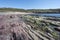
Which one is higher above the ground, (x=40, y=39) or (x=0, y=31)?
(x=0, y=31)

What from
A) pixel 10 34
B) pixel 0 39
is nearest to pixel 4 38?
pixel 0 39

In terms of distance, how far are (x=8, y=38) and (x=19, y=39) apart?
79 cm

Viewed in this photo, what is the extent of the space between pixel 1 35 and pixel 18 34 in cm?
126

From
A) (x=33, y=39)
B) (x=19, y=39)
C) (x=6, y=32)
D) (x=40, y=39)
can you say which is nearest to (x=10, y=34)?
Answer: (x=6, y=32)

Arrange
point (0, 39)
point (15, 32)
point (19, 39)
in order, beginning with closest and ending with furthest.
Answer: point (0, 39) → point (19, 39) → point (15, 32)

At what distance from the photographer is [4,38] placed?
8016 millimetres

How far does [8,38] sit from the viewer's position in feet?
26.8

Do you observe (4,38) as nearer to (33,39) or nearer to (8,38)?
(8,38)

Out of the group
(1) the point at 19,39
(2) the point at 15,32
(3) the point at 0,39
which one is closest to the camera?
(3) the point at 0,39

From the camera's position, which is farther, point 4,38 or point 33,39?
point 33,39

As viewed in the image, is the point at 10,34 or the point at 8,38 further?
the point at 10,34

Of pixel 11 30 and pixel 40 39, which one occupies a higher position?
pixel 11 30

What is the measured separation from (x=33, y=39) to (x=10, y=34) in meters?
1.92

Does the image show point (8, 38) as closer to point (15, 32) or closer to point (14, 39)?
point (14, 39)
